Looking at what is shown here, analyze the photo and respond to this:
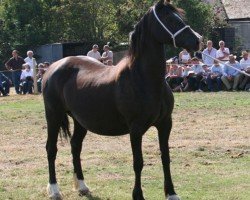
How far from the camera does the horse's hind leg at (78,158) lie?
26.6 ft

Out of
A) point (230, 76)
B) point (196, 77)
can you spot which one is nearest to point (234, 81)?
point (230, 76)

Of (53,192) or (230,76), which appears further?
(230,76)

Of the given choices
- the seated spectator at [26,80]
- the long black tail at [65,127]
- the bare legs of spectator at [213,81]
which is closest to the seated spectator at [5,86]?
the seated spectator at [26,80]

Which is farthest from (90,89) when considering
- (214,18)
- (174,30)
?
(214,18)

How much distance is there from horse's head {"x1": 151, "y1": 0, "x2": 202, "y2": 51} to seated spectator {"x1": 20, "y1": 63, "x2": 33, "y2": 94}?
18088 millimetres

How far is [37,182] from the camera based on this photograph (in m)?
8.71

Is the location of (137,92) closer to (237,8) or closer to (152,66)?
(152,66)

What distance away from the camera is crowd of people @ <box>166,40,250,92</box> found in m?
22.2

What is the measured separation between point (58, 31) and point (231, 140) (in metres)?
28.0

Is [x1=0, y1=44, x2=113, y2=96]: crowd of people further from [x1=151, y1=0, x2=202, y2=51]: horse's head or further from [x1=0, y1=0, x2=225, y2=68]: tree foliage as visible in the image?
[x1=151, y1=0, x2=202, y2=51]: horse's head

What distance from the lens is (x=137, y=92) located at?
7.07 m

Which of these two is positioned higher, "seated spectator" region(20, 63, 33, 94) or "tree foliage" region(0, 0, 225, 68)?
"tree foliage" region(0, 0, 225, 68)

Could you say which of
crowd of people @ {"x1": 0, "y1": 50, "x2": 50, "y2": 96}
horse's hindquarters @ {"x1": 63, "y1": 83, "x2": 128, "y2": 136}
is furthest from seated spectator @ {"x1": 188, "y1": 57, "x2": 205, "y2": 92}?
horse's hindquarters @ {"x1": 63, "y1": 83, "x2": 128, "y2": 136}

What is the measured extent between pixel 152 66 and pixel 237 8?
3558 centimetres
